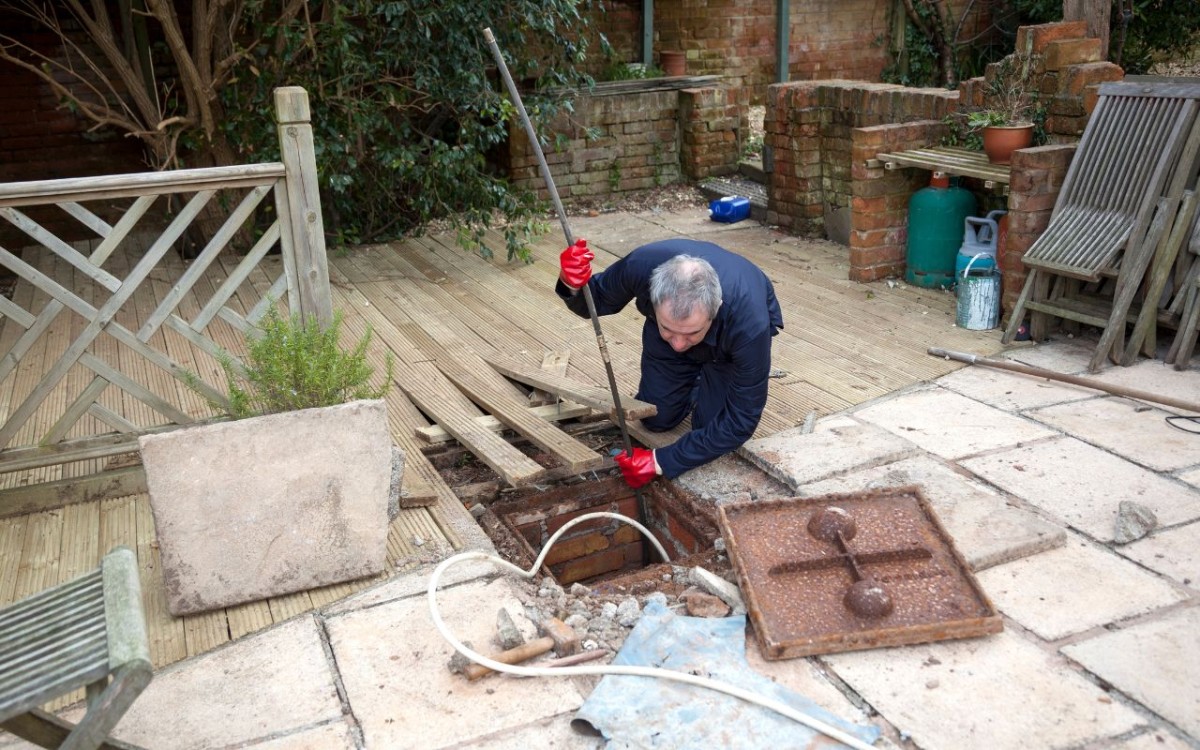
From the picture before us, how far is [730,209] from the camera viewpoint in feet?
27.4

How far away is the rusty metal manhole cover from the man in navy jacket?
559 mm

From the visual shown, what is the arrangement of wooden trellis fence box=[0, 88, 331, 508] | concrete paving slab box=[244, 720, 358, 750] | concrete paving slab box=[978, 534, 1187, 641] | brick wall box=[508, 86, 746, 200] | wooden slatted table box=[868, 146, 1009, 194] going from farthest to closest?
brick wall box=[508, 86, 746, 200], wooden slatted table box=[868, 146, 1009, 194], wooden trellis fence box=[0, 88, 331, 508], concrete paving slab box=[978, 534, 1187, 641], concrete paving slab box=[244, 720, 358, 750]

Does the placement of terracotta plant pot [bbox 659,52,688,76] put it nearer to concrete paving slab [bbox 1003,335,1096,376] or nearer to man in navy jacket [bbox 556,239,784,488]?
concrete paving slab [bbox 1003,335,1096,376]

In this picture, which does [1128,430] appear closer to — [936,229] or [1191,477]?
[1191,477]

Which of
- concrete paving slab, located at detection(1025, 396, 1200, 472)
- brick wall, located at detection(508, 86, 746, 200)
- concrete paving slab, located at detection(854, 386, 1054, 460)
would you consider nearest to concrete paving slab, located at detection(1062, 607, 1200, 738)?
concrete paving slab, located at detection(1025, 396, 1200, 472)

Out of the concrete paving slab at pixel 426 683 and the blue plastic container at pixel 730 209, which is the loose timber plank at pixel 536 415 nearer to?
the concrete paving slab at pixel 426 683

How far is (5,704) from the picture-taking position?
199 centimetres

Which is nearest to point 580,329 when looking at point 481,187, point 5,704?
point 481,187

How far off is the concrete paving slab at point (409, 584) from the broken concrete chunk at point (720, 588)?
2.18ft

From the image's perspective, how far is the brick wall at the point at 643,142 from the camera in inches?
359

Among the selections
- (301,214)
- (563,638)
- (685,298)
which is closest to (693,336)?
(685,298)

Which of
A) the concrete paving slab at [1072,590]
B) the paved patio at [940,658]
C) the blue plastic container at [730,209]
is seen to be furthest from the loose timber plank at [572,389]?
the blue plastic container at [730,209]

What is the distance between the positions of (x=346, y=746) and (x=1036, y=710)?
1.77 meters

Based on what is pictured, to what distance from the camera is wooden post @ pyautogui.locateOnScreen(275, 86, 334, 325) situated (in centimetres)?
346
